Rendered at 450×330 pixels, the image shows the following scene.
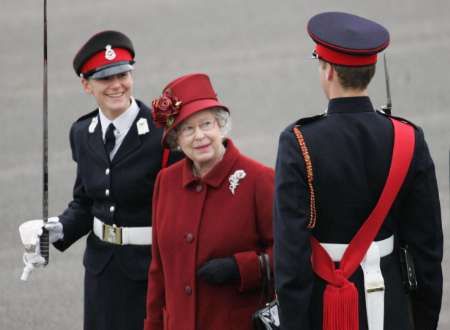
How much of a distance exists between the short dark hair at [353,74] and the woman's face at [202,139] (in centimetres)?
63

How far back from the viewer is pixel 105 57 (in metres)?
4.79

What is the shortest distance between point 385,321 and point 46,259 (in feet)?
5.76

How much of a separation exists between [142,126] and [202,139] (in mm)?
790

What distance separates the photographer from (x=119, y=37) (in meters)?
4.91

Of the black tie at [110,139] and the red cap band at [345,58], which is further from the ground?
the red cap band at [345,58]

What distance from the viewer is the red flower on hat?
406 cm

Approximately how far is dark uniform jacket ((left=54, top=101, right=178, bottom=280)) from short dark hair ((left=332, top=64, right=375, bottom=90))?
1306 millimetres

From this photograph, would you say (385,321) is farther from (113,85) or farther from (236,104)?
(236,104)

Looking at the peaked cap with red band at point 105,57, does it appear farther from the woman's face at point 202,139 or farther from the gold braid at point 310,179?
the gold braid at point 310,179

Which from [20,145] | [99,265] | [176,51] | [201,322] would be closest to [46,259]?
[99,265]

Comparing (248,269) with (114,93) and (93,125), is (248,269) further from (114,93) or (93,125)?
(93,125)

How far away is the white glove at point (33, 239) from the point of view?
4734 millimetres

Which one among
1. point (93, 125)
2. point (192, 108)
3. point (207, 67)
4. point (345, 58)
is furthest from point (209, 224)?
point (207, 67)

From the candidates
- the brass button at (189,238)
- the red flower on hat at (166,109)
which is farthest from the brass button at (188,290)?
the red flower on hat at (166,109)
